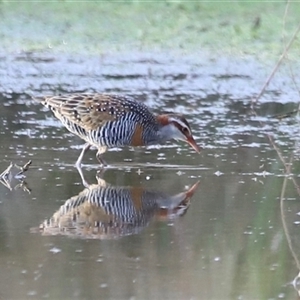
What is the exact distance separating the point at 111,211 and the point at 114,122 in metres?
1.87

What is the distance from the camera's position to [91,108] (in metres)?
8.56

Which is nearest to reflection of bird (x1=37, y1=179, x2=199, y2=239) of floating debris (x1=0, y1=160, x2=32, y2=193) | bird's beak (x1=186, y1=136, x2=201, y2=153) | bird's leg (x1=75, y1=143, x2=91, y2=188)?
bird's leg (x1=75, y1=143, x2=91, y2=188)

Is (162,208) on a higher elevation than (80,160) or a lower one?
higher

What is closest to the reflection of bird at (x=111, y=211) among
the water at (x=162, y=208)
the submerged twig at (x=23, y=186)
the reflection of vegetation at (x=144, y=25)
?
the water at (x=162, y=208)

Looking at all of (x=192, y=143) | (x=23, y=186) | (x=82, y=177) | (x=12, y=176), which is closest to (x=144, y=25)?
(x=192, y=143)

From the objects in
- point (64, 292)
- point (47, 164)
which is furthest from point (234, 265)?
point (47, 164)

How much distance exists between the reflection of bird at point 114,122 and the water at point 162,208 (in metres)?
0.17

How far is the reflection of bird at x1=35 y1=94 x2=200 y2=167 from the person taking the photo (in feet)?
27.9

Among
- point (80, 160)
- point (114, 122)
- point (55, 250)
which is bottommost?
point (80, 160)

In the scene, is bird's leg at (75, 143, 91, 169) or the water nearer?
the water

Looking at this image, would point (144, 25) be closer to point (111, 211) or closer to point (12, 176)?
point (12, 176)

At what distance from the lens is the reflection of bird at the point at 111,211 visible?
20.8ft

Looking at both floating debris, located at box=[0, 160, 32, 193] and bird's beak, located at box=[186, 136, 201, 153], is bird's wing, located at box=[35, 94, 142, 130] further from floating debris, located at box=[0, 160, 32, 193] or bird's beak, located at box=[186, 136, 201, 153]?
floating debris, located at box=[0, 160, 32, 193]

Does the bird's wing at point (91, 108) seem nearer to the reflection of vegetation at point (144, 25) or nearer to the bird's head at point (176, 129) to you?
the bird's head at point (176, 129)
